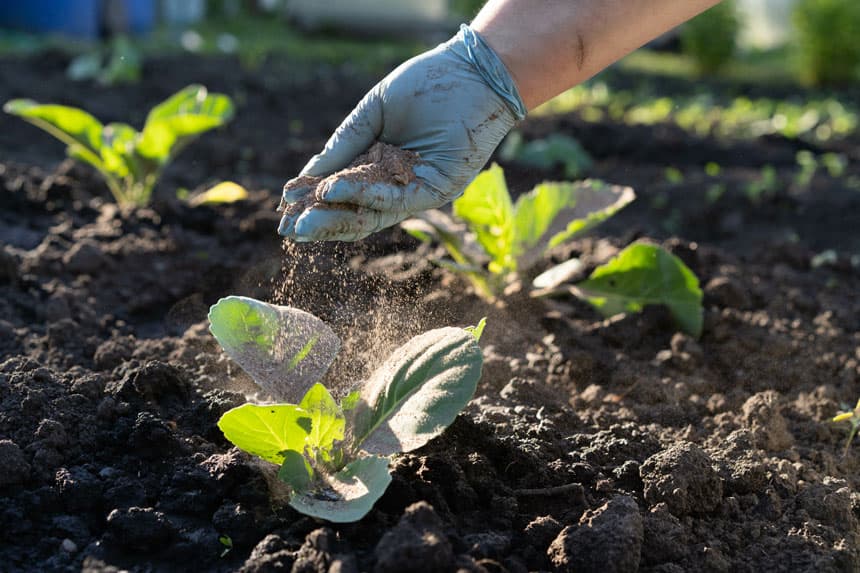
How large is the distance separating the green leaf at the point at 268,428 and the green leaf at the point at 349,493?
0.09 metres

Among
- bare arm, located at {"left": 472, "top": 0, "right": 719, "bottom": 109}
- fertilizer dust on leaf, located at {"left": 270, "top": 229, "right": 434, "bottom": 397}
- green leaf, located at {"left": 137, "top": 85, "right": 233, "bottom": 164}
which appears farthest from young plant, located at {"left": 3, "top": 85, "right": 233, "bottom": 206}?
bare arm, located at {"left": 472, "top": 0, "right": 719, "bottom": 109}

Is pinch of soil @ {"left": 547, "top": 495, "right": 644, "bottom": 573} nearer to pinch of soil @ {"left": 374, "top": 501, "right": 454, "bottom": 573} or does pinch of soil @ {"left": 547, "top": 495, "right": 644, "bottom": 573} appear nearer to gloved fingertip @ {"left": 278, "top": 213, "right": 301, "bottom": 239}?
pinch of soil @ {"left": 374, "top": 501, "right": 454, "bottom": 573}

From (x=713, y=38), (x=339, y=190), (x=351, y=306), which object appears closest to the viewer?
(x=339, y=190)

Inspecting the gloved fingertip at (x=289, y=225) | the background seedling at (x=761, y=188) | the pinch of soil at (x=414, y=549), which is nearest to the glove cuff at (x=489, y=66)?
the gloved fingertip at (x=289, y=225)

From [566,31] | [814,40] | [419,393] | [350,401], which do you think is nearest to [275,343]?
[350,401]

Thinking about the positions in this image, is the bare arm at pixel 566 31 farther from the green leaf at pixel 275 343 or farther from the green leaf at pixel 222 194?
the green leaf at pixel 222 194

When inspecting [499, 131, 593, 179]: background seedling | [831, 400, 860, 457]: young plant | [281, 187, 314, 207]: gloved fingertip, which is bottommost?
[499, 131, 593, 179]: background seedling

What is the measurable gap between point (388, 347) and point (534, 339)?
64 cm

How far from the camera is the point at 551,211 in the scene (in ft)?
9.70

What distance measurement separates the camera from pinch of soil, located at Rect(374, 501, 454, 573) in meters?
1.50

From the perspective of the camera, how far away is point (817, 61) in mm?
10156

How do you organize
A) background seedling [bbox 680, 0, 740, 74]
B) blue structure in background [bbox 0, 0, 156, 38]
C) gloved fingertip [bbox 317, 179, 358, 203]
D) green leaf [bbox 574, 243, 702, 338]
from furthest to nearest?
background seedling [bbox 680, 0, 740, 74], blue structure in background [bbox 0, 0, 156, 38], green leaf [bbox 574, 243, 702, 338], gloved fingertip [bbox 317, 179, 358, 203]

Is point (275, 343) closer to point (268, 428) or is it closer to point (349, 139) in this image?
point (268, 428)

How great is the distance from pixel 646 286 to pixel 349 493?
1.38m
